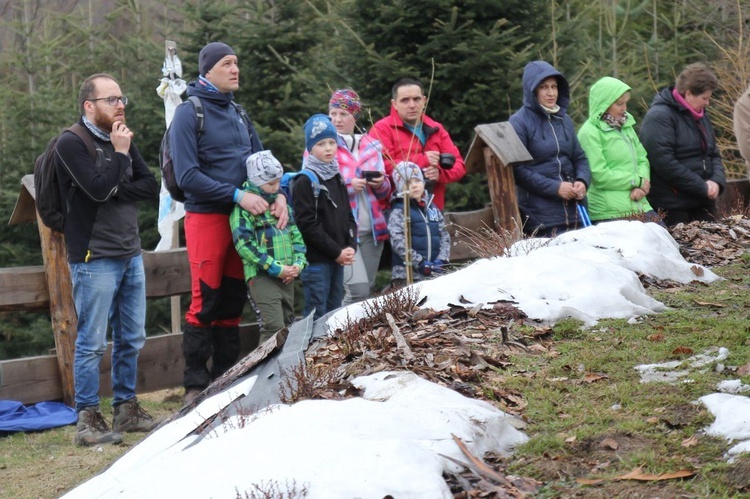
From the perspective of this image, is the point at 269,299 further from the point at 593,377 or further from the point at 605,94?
the point at 605,94

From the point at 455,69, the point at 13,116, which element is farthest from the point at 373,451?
the point at 13,116

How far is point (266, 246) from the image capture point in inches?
286

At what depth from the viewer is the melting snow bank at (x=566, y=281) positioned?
237 inches

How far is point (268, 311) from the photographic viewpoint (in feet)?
24.2

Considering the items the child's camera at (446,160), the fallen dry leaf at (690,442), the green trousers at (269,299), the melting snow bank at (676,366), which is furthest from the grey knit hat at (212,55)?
the fallen dry leaf at (690,442)

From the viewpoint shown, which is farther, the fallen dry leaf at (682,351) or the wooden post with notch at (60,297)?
the wooden post with notch at (60,297)

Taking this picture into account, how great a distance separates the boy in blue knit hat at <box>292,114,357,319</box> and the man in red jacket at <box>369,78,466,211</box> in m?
0.67

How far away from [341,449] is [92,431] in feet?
11.9

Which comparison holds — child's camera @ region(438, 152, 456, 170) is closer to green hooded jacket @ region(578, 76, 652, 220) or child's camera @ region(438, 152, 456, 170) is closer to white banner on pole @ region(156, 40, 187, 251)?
green hooded jacket @ region(578, 76, 652, 220)

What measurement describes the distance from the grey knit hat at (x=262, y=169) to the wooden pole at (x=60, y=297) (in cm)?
160

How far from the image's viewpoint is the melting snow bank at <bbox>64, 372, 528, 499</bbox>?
3555 millimetres

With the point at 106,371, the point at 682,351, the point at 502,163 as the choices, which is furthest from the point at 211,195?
the point at 682,351

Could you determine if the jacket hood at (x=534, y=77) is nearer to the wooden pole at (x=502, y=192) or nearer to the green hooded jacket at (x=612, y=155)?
the green hooded jacket at (x=612, y=155)

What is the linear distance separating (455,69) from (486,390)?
7017 millimetres
